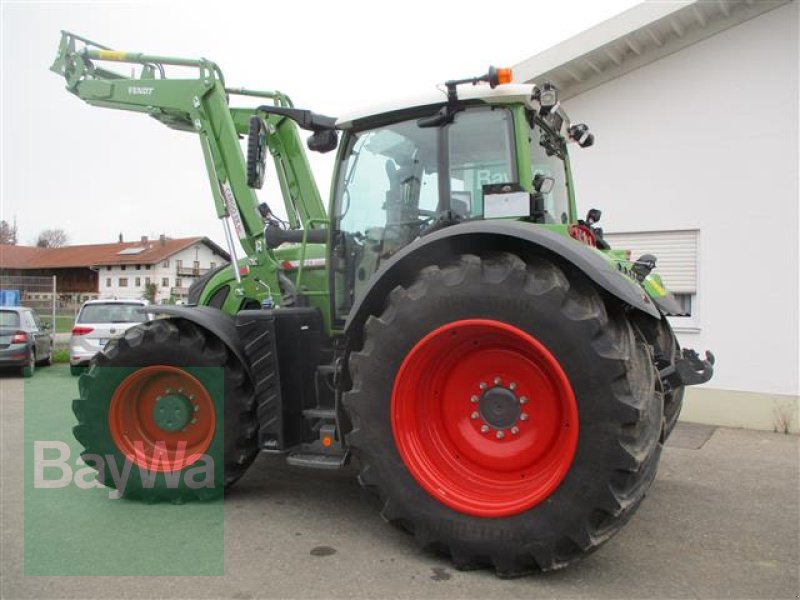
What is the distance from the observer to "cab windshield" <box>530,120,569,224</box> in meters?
4.07

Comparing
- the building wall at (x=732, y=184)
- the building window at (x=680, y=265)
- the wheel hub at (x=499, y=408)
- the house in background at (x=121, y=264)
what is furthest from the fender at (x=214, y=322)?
the house in background at (x=121, y=264)

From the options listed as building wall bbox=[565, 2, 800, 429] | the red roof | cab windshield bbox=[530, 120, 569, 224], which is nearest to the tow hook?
cab windshield bbox=[530, 120, 569, 224]

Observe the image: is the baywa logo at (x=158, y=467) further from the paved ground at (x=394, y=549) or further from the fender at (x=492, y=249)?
the fender at (x=492, y=249)

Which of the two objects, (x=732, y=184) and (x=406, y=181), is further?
(x=732, y=184)

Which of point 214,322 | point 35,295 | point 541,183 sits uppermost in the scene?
point 541,183

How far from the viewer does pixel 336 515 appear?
422 centimetres

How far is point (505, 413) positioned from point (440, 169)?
62.6 inches

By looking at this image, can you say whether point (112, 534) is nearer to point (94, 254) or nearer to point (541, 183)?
point (541, 183)

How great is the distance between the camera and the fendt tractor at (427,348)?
313 centimetres

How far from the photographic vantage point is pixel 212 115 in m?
5.34

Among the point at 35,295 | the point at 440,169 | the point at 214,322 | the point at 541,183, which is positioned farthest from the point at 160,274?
the point at 541,183

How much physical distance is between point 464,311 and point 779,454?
4.66 meters

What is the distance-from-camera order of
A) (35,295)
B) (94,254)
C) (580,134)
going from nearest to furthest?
1. (580,134)
2. (35,295)
3. (94,254)

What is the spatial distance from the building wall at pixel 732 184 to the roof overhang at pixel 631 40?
141mm
